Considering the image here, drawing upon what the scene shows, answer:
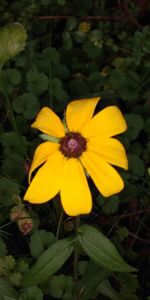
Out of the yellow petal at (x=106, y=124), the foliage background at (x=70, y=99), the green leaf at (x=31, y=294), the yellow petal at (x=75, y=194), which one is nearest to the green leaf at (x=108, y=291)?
the foliage background at (x=70, y=99)

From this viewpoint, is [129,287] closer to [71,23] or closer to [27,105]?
[27,105]

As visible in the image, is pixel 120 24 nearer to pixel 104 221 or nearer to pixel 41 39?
pixel 41 39

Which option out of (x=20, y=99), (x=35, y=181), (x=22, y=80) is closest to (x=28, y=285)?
(x=35, y=181)

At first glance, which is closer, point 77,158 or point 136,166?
point 77,158

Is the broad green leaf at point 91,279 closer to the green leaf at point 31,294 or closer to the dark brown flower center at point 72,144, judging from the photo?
the green leaf at point 31,294

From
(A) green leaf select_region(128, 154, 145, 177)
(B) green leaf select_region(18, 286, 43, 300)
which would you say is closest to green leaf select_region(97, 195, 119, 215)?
(A) green leaf select_region(128, 154, 145, 177)

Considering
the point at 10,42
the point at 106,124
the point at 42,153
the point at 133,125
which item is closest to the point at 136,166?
the point at 133,125
